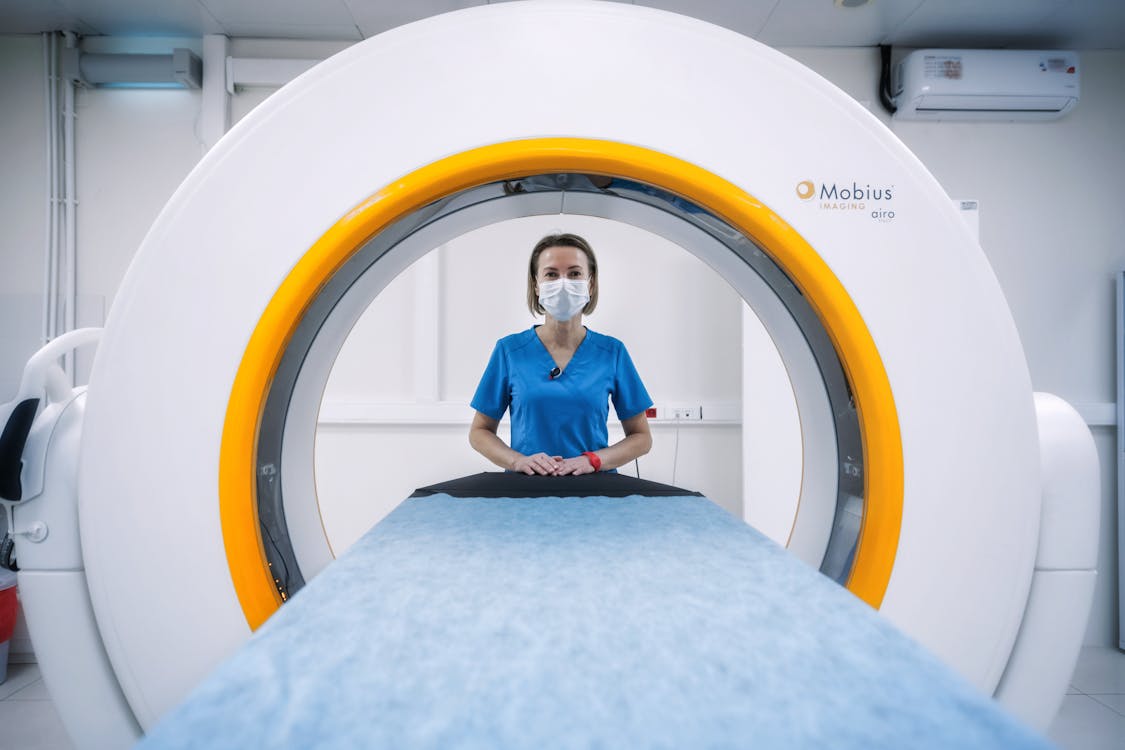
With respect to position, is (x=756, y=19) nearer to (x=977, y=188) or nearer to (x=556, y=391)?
(x=977, y=188)

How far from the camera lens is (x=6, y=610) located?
199cm

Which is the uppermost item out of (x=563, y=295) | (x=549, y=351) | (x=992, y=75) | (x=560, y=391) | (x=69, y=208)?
(x=992, y=75)

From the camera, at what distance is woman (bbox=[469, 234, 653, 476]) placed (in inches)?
59.4

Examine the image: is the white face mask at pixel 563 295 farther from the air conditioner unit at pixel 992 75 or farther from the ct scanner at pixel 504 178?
the air conditioner unit at pixel 992 75

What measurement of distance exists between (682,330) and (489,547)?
205 cm

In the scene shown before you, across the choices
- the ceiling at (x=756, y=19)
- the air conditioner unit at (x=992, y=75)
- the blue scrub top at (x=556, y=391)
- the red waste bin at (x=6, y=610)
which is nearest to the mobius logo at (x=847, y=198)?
the blue scrub top at (x=556, y=391)

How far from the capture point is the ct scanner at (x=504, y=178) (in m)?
0.58

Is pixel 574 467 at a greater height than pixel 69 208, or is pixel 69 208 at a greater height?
pixel 69 208

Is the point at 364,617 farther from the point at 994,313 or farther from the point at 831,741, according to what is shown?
the point at 994,313

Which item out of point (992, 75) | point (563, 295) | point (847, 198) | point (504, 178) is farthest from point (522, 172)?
point (992, 75)

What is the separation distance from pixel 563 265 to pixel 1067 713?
7.21ft

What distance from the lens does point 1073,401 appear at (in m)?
2.41

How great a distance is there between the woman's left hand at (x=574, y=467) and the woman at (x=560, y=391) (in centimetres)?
21

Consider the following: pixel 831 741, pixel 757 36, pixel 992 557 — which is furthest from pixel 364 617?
pixel 757 36
